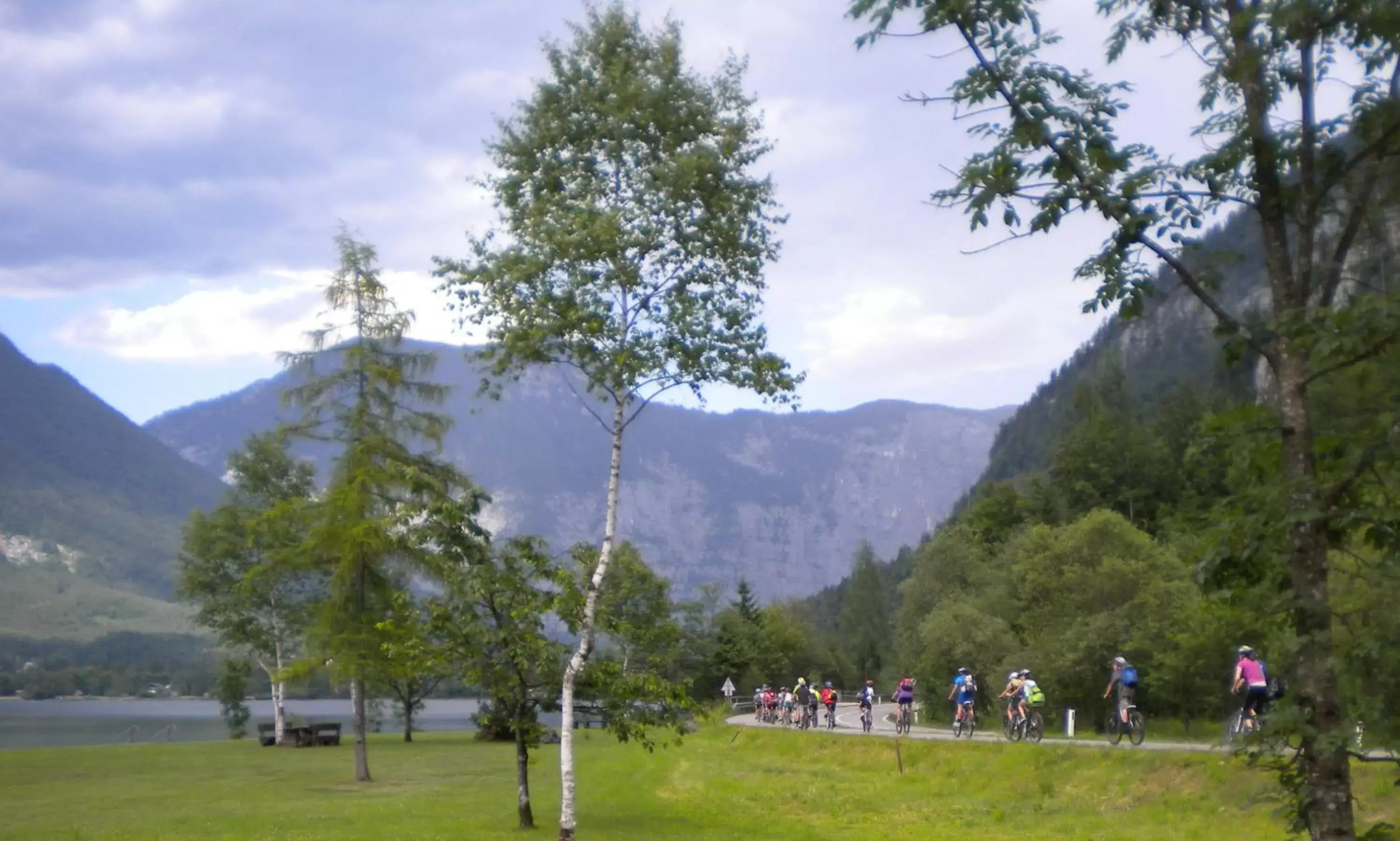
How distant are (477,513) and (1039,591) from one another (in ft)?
124

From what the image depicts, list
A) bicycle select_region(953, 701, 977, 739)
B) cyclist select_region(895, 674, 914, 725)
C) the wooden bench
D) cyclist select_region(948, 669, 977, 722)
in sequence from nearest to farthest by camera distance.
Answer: cyclist select_region(948, 669, 977, 722) < bicycle select_region(953, 701, 977, 739) < cyclist select_region(895, 674, 914, 725) < the wooden bench

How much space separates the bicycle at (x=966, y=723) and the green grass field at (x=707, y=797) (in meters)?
2.49

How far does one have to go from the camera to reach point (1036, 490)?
102m

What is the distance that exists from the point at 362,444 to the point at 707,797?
14.9 meters

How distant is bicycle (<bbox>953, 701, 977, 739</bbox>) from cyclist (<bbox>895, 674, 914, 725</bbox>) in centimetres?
360

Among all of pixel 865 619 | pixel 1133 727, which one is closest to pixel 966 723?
pixel 1133 727

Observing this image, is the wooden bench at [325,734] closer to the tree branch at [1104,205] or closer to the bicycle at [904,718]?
the bicycle at [904,718]

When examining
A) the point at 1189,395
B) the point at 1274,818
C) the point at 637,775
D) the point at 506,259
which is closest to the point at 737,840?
the point at 506,259

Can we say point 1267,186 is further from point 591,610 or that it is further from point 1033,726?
point 1033,726

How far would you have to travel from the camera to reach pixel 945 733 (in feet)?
153

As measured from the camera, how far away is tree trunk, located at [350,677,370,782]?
37416 millimetres

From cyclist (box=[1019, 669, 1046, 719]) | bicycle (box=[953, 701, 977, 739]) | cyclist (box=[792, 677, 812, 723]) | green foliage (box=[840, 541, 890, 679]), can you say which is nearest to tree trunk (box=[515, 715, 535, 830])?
cyclist (box=[1019, 669, 1046, 719])

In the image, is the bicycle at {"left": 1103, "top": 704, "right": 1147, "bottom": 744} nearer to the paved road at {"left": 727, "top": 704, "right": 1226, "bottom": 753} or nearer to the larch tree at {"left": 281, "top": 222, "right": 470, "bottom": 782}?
the paved road at {"left": 727, "top": 704, "right": 1226, "bottom": 753}

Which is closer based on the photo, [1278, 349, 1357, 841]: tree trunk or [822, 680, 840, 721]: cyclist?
[1278, 349, 1357, 841]: tree trunk
